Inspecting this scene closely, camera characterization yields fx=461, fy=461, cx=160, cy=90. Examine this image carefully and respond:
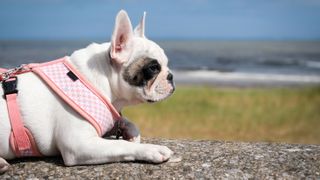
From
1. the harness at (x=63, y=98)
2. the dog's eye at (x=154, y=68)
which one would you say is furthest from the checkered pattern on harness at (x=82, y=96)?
the dog's eye at (x=154, y=68)

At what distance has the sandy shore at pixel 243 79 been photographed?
75.7ft

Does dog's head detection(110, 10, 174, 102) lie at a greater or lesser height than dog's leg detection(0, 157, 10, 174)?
greater

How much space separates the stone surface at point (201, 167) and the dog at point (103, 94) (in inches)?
2.7

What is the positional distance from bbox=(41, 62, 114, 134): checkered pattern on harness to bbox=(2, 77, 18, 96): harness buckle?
0.78 ft

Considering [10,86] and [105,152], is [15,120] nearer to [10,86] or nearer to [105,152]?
[10,86]

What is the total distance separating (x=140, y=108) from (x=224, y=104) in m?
2.65

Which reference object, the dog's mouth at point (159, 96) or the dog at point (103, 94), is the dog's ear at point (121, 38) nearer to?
the dog at point (103, 94)

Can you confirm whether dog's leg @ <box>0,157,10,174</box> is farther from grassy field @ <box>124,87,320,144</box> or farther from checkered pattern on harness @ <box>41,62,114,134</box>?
grassy field @ <box>124,87,320,144</box>

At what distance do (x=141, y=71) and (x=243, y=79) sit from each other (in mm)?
21965

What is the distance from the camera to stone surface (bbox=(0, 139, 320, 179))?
325 centimetres

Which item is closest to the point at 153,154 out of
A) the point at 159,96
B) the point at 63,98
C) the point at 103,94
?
the point at 159,96

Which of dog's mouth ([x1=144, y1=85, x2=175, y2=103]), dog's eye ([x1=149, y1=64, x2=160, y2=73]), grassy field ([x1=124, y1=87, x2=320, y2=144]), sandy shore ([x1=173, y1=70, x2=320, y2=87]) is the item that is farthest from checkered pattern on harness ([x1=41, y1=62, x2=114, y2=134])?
sandy shore ([x1=173, y1=70, x2=320, y2=87])

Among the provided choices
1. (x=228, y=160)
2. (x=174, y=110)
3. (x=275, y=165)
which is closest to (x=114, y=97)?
(x=228, y=160)

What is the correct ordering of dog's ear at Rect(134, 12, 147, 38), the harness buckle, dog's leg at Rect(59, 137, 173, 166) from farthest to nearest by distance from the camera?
dog's ear at Rect(134, 12, 147, 38), the harness buckle, dog's leg at Rect(59, 137, 173, 166)
